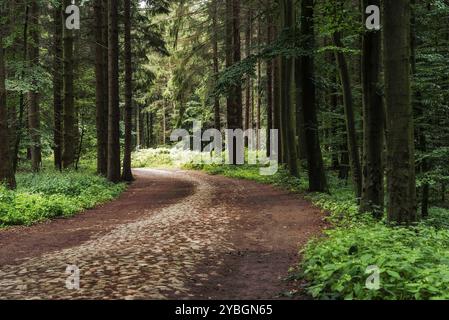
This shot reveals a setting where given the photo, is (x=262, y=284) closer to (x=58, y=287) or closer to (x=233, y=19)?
(x=58, y=287)

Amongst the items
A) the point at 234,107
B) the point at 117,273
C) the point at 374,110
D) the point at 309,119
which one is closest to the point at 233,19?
the point at 234,107

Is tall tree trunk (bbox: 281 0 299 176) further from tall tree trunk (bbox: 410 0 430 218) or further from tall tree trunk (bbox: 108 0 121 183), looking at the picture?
tall tree trunk (bbox: 108 0 121 183)

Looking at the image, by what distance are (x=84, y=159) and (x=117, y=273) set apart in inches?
1303

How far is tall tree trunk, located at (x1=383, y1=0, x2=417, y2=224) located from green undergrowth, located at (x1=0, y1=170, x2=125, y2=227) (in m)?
8.60

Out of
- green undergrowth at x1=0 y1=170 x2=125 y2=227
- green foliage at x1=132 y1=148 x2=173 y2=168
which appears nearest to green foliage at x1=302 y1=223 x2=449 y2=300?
green undergrowth at x1=0 y1=170 x2=125 y2=227

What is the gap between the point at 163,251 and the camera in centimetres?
831

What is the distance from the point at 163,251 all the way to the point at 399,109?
492 cm

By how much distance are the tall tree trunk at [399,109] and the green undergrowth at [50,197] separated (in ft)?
28.2

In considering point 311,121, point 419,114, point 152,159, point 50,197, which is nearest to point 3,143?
point 50,197

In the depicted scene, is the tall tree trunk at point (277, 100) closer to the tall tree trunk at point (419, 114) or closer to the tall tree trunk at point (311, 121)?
the tall tree trunk at point (311, 121)

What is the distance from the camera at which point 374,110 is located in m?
10.6

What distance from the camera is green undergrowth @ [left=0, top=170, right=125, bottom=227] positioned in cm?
1176

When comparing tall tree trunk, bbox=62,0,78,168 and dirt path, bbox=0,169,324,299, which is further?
tall tree trunk, bbox=62,0,78,168

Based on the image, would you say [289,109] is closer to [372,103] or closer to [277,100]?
[277,100]
